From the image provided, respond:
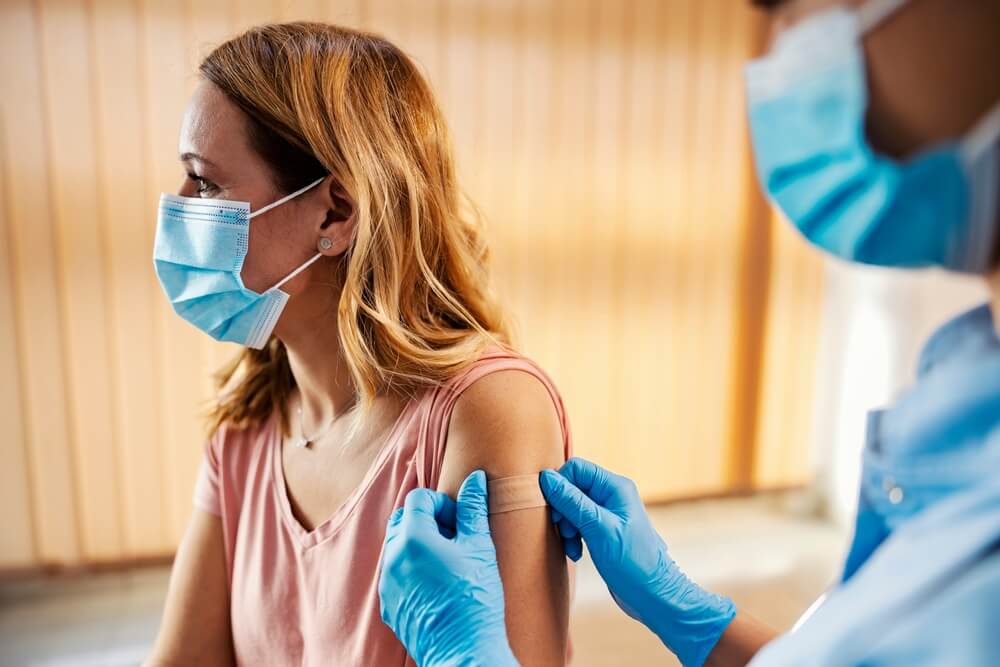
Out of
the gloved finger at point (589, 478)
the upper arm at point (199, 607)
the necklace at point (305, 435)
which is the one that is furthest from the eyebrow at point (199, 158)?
the gloved finger at point (589, 478)

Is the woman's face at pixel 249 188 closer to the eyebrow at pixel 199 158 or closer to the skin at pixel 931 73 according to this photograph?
the eyebrow at pixel 199 158

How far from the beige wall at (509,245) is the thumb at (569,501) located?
206 cm

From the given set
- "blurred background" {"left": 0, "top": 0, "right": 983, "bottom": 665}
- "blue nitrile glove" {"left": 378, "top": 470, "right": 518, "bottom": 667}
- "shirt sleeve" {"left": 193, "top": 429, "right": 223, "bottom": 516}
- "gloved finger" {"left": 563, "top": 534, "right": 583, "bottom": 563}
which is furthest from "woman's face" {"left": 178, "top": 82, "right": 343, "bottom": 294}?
"blurred background" {"left": 0, "top": 0, "right": 983, "bottom": 665}

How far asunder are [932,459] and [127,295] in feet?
8.54

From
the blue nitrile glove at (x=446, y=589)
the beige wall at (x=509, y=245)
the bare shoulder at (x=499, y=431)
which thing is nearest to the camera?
the blue nitrile glove at (x=446, y=589)

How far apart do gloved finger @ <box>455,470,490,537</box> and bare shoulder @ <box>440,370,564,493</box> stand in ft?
0.10

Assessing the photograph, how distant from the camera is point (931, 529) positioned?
0.63 metres

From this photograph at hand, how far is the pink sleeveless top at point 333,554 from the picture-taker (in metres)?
1.07

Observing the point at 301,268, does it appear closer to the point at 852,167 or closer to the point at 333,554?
the point at 333,554

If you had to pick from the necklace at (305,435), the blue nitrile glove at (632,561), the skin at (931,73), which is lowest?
the blue nitrile glove at (632,561)

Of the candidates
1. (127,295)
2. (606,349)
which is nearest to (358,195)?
(127,295)

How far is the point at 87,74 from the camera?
2.54 metres

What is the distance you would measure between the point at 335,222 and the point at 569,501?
528mm

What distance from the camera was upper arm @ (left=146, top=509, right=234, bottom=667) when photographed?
125cm
